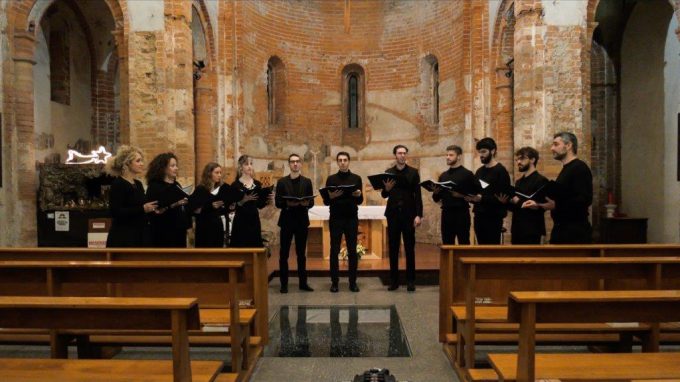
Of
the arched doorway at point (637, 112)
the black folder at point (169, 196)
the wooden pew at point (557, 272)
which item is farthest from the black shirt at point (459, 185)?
the arched doorway at point (637, 112)

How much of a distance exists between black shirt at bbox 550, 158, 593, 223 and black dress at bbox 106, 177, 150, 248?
402 cm

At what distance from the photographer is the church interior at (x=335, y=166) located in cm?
289

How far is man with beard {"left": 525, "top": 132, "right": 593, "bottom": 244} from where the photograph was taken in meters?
4.84

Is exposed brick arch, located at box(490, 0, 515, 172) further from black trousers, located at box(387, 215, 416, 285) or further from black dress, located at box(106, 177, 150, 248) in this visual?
black dress, located at box(106, 177, 150, 248)

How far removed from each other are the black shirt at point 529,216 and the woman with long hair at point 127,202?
3881 millimetres

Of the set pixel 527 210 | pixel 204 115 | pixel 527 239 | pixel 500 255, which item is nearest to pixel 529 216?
pixel 527 210

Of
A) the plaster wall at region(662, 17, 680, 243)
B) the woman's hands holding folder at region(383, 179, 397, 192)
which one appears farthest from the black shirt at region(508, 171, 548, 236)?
the plaster wall at region(662, 17, 680, 243)

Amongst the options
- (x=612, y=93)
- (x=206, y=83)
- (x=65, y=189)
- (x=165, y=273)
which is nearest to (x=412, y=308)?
(x=165, y=273)

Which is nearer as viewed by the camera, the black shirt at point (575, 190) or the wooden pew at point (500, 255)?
the wooden pew at point (500, 255)

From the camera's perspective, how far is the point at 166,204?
17.3 feet

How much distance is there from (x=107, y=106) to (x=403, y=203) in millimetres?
9572

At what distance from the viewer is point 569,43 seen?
27.1 feet

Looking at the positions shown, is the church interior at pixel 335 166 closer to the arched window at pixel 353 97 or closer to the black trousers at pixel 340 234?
the arched window at pixel 353 97

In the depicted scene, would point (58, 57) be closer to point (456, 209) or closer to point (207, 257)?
point (207, 257)
